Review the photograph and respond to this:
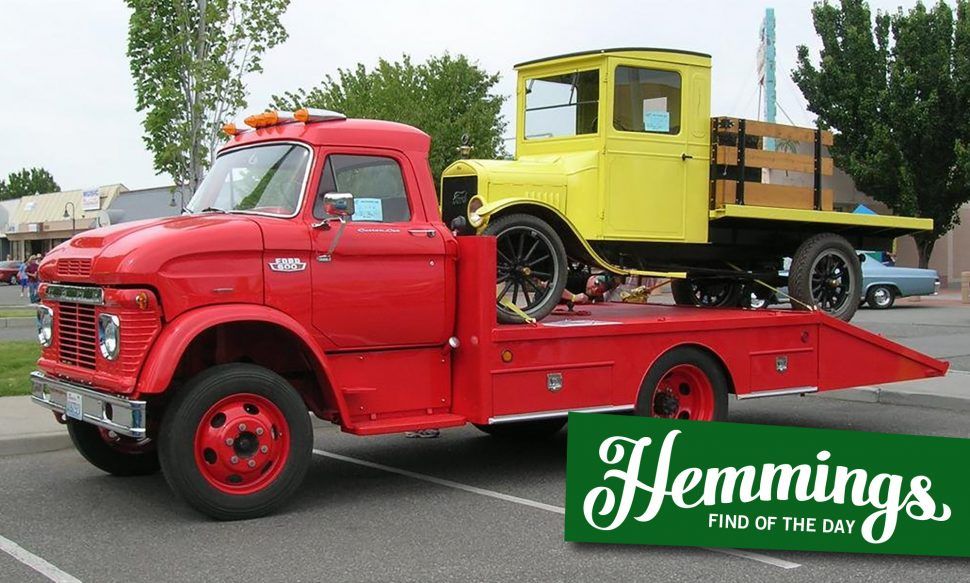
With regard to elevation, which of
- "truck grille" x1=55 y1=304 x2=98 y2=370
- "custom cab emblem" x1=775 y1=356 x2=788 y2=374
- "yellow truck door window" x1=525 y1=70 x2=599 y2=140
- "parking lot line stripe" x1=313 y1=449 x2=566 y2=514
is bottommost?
"parking lot line stripe" x1=313 y1=449 x2=566 y2=514

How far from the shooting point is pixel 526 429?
9.20 m

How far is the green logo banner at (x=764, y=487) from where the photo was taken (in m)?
5.62

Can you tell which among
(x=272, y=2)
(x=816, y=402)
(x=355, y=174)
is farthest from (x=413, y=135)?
(x=272, y=2)

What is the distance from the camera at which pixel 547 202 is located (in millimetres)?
8430

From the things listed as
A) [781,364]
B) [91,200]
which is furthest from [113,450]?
[91,200]

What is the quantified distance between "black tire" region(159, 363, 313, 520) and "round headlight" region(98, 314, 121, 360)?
454 millimetres

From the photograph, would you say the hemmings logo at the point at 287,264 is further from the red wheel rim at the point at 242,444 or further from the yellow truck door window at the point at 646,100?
the yellow truck door window at the point at 646,100

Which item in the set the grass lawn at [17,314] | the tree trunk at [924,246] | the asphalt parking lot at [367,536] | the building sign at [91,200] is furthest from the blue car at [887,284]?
the building sign at [91,200]

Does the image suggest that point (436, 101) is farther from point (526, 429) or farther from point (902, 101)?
point (526, 429)

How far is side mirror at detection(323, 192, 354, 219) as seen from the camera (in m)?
6.51

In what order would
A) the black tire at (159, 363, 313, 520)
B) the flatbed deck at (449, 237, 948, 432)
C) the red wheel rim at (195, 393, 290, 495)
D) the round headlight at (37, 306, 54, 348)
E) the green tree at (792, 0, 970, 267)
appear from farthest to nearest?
the green tree at (792, 0, 970, 267), the flatbed deck at (449, 237, 948, 432), the round headlight at (37, 306, 54, 348), the red wheel rim at (195, 393, 290, 495), the black tire at (159, 363, 313, 520)

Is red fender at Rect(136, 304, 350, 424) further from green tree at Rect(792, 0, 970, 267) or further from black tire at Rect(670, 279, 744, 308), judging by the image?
green tree at Rect(792, 0, 970, 267)

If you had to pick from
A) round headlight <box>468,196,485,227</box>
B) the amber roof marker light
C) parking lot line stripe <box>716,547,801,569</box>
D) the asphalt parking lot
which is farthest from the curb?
parking lot line stripe <box>716,547,801,569</box>

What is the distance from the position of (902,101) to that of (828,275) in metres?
26.9
